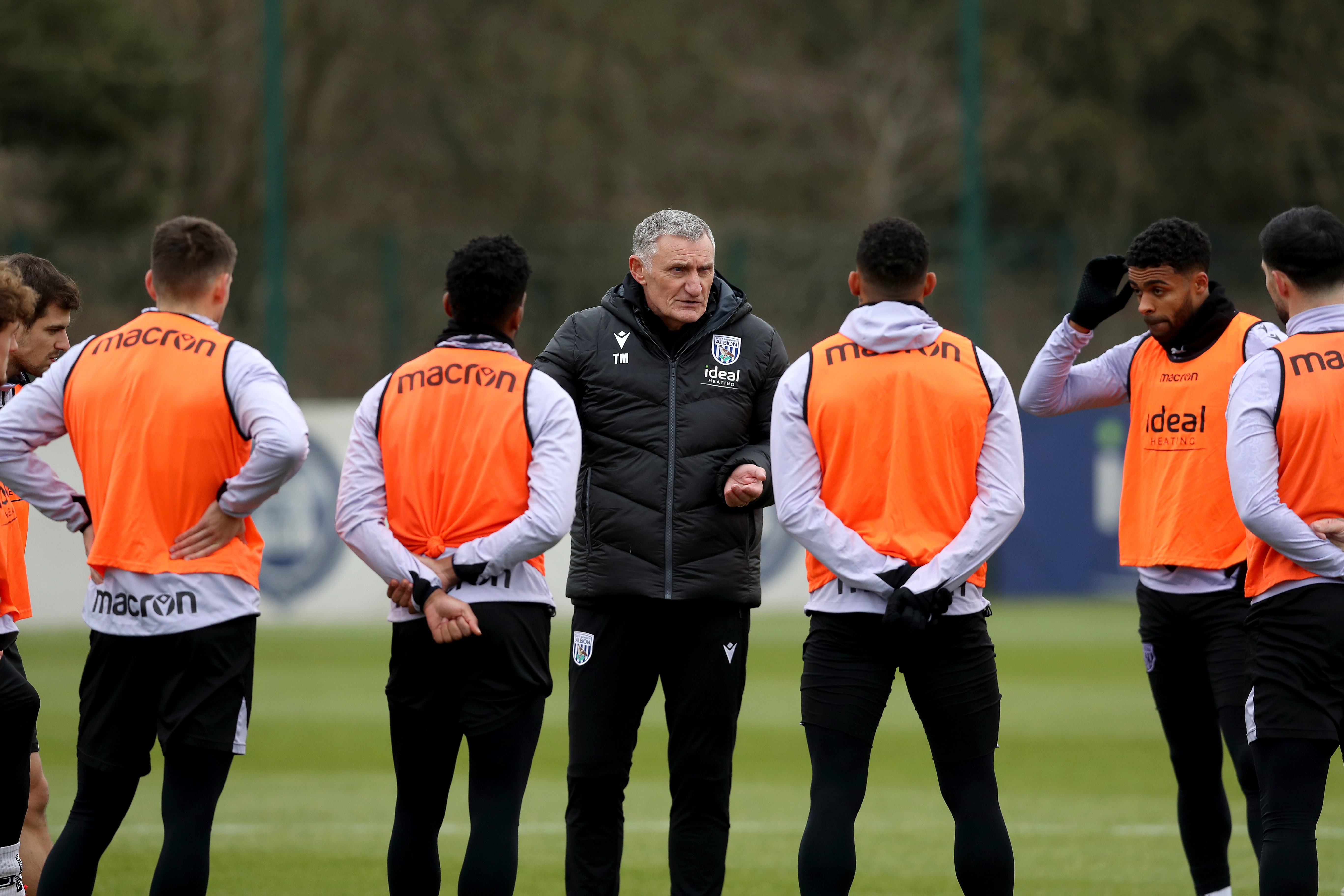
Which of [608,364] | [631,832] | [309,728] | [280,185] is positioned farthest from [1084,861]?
[280,185]

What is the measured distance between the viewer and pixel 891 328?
15.2ft

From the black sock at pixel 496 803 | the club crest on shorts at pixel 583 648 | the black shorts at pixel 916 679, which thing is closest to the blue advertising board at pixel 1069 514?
the club crest on shorts at pixel 583 648

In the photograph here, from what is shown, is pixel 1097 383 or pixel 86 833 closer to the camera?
pixel 86 833

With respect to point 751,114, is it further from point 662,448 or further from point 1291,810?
point 1291,810

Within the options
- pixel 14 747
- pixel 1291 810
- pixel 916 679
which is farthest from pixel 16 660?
pixel 1291 810

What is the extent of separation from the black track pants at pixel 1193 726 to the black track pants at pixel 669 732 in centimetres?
141

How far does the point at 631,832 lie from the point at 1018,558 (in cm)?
1070

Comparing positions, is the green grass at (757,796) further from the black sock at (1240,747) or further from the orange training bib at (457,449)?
the orange training bib at (457,449)

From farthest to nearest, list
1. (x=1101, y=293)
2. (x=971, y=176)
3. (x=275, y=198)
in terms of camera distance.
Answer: (x=971, y=176), (x=275, y=198), (x=1101, y=293)

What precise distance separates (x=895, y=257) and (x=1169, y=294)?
4.00 feet

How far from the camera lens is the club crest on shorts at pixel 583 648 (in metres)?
5.16

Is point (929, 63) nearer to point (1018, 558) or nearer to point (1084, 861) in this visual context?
point (1018, 558)

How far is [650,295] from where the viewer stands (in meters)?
5.19

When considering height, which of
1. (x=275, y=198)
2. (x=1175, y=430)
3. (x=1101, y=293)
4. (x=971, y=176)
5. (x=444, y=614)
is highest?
(x=971, y=176)
